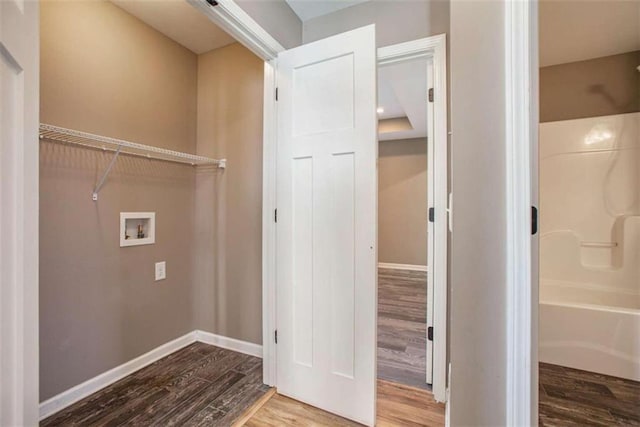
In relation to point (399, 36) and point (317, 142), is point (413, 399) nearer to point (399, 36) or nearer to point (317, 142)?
point (317, 142)

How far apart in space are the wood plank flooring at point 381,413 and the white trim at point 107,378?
3.30 ft

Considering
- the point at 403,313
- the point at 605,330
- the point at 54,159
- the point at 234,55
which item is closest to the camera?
the point at 54,159

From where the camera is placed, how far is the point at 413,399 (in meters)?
1.63

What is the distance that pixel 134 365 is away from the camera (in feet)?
6.20

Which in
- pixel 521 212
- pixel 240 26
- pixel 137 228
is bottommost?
pixel 137 228

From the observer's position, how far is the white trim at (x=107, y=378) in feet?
4.86

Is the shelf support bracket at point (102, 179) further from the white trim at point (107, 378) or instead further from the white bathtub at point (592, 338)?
the white bathtub at point (592, 338)

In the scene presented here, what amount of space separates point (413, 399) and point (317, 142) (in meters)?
1.62

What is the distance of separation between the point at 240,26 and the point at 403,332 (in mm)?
2634

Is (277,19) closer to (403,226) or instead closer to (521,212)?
(521,212)

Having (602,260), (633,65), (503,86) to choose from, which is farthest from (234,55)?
(602,260)

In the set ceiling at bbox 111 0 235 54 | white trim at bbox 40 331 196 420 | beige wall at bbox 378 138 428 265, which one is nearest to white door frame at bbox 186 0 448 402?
ceiling at bbox 111 0 235 54

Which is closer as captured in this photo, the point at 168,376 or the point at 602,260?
the point at 168,376

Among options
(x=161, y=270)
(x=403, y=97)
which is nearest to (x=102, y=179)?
(x=161, y=270)
